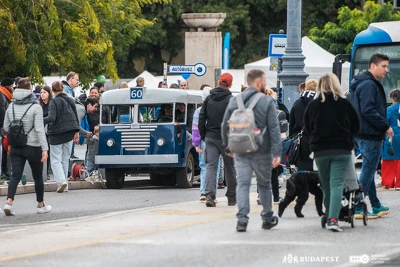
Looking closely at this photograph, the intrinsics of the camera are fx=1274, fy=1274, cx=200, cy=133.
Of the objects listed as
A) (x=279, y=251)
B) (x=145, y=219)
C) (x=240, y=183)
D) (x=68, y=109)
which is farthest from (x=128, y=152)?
(x=279, y=251)

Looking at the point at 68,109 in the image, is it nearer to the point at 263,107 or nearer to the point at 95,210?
the point at 95,210

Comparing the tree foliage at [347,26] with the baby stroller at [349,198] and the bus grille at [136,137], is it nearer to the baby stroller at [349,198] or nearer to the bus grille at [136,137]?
the bus grille at [136,137]

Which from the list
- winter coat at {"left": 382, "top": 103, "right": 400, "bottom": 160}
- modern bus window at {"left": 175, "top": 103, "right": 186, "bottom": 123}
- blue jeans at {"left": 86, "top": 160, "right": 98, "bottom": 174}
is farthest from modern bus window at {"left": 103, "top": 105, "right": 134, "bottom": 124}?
winter coat at {"left": 382, "top": 103, "right": 400, "bottom": 160}

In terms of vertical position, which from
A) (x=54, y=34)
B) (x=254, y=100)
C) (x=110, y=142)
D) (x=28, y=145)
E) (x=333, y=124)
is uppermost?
(x=54, y=34)

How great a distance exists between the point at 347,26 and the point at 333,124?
39.7 metres

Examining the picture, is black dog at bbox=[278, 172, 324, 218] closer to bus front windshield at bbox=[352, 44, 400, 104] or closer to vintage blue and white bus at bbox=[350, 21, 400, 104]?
bus front windshield at bbox=[352, 44, 400, 104]

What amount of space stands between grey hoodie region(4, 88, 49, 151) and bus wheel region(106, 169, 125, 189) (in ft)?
19.4

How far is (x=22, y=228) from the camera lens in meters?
14.4

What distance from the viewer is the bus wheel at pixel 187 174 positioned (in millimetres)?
22422

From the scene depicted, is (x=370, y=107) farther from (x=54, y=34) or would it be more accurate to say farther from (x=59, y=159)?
(x=54, y=34)

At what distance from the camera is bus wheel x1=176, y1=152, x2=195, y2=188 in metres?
22.4

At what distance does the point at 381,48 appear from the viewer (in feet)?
92.4

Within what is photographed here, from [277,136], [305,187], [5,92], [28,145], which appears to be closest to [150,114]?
[5,92]

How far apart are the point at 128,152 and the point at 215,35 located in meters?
17.8
